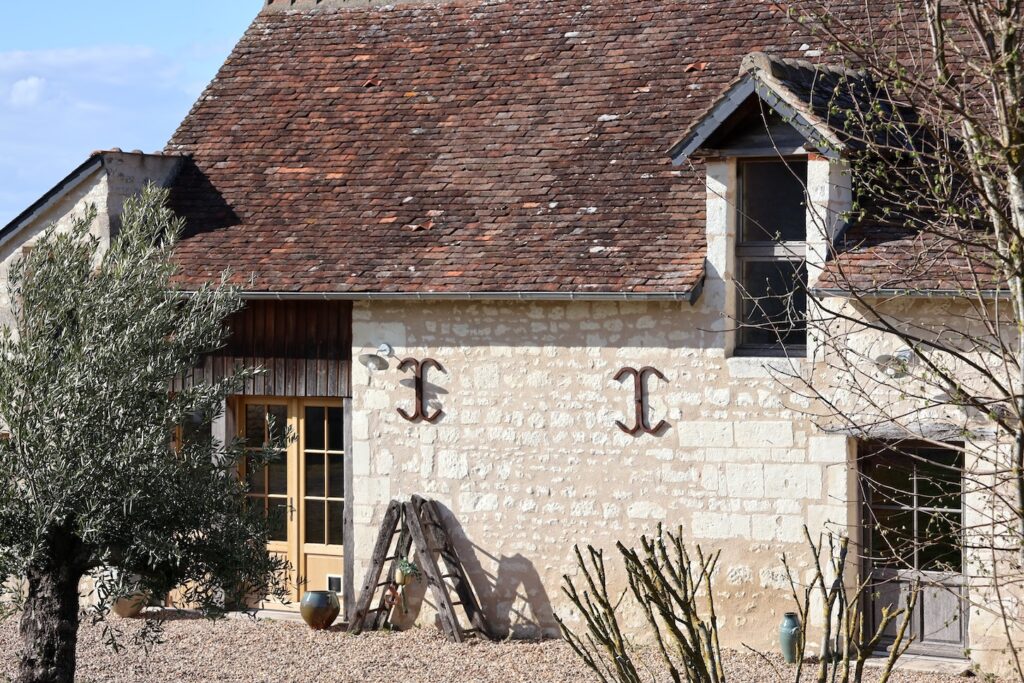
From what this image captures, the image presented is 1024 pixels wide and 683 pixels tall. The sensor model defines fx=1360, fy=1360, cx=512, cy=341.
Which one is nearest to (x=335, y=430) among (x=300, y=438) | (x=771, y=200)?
(x=300, y=438)

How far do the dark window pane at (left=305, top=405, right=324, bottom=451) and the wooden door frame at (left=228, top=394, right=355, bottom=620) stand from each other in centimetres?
6

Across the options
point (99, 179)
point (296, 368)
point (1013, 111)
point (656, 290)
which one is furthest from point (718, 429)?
point (99, 179)

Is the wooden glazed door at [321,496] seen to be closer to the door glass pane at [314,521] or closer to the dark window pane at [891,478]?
the door glass pane at [314,521]

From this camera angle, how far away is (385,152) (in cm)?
1262

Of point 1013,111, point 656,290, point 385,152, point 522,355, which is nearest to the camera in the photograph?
point 1013,111

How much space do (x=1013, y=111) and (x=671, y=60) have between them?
22.2ft

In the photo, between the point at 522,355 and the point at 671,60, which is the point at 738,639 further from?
the point at 671,60

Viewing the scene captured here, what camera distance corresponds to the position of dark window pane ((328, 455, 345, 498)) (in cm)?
1191

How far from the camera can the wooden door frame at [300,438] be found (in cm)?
1165

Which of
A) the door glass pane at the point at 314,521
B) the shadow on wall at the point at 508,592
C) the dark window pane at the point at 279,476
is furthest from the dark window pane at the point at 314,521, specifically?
the shadow on wall at the point at 508,592

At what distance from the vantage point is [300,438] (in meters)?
12.0

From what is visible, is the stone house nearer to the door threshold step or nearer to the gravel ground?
the door threshold step

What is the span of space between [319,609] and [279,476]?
4.38 ft

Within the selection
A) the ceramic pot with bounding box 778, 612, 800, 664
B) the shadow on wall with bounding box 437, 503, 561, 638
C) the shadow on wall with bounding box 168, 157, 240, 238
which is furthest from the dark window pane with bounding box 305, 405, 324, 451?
the ceramic pot with bounding box 778, 612, 800, 664
